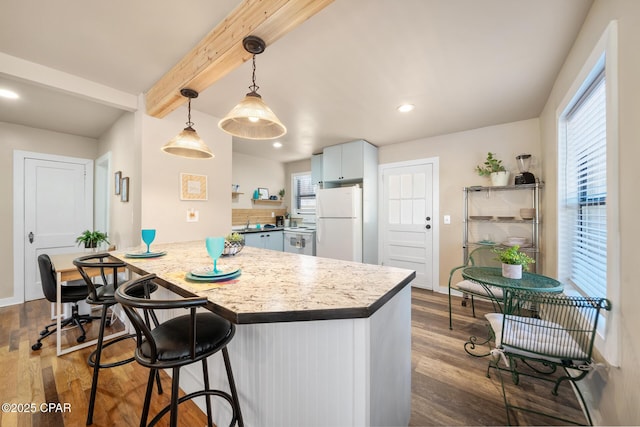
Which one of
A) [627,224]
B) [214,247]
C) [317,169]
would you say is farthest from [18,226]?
[627,224]

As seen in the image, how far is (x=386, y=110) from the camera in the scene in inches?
112

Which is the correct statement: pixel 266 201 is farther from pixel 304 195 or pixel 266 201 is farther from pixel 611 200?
pixel 611 200

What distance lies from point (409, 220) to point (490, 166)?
134 centimetres

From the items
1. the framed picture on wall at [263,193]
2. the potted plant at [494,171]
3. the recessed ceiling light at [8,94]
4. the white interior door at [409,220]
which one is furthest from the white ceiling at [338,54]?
the framed picture on wall at [263,193]

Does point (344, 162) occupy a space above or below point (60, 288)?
above

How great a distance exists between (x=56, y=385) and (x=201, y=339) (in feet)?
5.57

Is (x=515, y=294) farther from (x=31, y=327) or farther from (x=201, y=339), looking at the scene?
(x=31, y=327)

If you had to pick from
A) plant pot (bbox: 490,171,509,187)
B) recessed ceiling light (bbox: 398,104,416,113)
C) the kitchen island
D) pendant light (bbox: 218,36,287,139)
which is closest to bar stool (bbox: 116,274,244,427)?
the kitchen island

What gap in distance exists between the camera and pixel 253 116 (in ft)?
4.46

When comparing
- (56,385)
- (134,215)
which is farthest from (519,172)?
(56,385)

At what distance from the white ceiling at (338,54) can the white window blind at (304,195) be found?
2.62 meters

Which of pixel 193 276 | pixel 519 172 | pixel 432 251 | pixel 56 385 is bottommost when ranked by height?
pixel 56 385

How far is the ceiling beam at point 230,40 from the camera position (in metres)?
1.28

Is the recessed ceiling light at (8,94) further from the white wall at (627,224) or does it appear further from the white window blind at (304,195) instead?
the white wall at (627,224)
